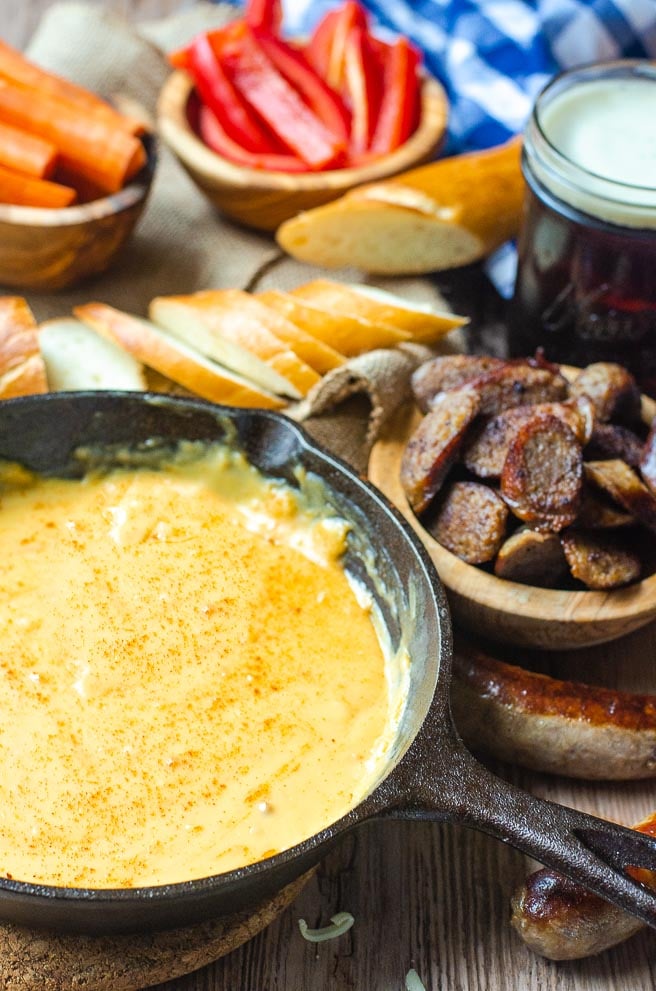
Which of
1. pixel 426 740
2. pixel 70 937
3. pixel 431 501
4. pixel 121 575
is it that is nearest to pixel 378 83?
pixel 431 501

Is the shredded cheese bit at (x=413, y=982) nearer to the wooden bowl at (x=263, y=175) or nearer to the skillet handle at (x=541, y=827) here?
the skillet handle at (x=541, y=827)

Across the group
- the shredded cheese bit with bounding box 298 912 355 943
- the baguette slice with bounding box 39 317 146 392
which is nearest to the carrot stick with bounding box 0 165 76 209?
the baguette slice with bounding box 39 317 146 392

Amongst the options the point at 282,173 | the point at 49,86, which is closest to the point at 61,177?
the point at 49,86

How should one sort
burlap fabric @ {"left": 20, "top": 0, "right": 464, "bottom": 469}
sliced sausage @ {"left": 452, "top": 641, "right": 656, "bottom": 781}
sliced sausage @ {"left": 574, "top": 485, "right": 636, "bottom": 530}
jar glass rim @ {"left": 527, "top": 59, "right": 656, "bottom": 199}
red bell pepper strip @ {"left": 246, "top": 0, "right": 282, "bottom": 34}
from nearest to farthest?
1. sliced sausage @ {"left": 452, "top": 641, "right": 656, "bottom": 781}
2. sliced sausage @ {"left": 574, "top": 485, "right": 636, "bottom": 530}
3. jar glass rim @ {"left": 527, "top": 59, "right": 656, "bottom": 199}
4. burlap fabric @ {"left": 20, "top": 0, "right": 464, "bottom": 469}
5. red bell pepper strip @ {"left": 246, "top": 0, "right": 282, "bottom": 34}

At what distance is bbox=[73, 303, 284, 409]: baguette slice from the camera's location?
284 centimetres

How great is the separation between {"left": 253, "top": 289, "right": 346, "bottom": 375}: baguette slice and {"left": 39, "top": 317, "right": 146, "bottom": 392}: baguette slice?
1.27 feet

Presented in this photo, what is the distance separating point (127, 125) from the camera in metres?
3.35

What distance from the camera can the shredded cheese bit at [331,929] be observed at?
206 centimetres

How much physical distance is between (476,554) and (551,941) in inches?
30.1

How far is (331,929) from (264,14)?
2.94 m

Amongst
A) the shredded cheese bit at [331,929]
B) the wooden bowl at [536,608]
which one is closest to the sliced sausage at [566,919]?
the shredded cheese bit at [331,929]

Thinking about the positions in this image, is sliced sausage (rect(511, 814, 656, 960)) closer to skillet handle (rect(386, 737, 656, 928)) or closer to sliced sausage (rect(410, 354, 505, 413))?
skillet handle (rect(386, 737, 656, 928))

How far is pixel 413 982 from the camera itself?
6.59 ft

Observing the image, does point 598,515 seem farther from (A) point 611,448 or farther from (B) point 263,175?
(B) point 263,175
